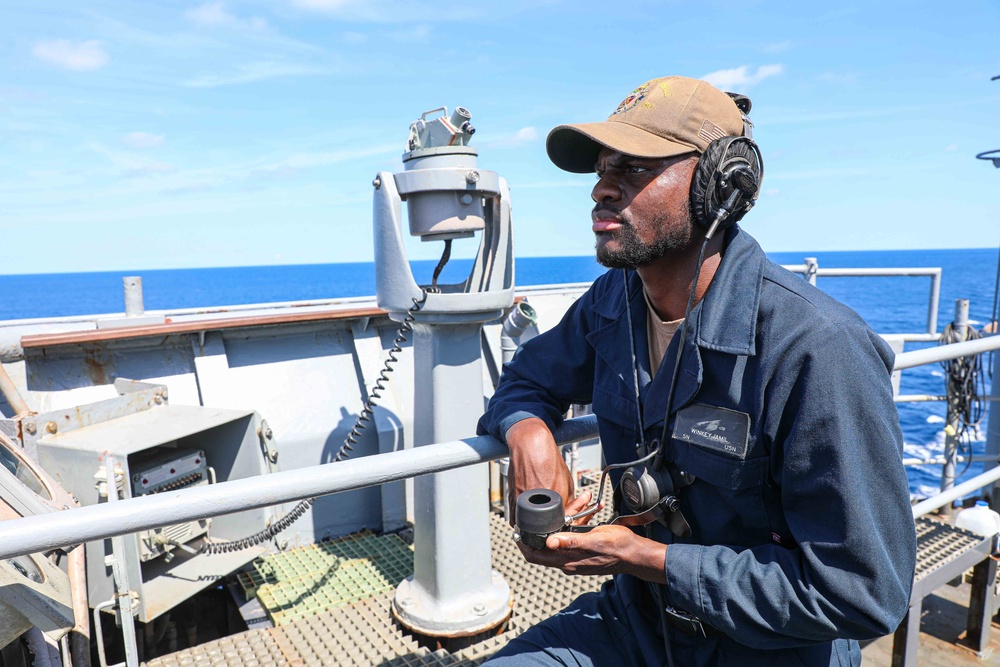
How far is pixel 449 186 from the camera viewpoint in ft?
10.8

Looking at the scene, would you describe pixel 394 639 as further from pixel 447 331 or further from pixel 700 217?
pixel 700 217

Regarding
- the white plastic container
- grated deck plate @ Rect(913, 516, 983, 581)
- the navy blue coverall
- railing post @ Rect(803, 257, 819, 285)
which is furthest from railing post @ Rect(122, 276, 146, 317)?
railing post @ Rect(803, 257, 819, 285)

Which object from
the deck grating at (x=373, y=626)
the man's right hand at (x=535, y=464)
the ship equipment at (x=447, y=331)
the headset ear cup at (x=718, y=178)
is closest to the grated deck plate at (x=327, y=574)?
the deck grating at (x=373, y=626)

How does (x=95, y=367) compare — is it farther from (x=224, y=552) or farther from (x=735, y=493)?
(x=735, y=493)

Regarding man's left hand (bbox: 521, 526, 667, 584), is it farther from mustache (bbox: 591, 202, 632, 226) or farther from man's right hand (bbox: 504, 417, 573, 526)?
mustache (bbox: 591, 202, 632, 226)

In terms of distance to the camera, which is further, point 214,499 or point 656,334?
point 656,334

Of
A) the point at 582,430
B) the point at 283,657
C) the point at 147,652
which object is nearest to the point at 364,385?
the point at 147,652

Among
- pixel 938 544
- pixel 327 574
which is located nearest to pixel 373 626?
pixel 327 574

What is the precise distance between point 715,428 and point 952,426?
4413 millimetres

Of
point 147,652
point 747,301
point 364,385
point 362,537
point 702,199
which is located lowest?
point 147,652

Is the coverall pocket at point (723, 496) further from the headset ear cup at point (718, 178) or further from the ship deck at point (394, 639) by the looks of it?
the ship deck at point (394, 639)

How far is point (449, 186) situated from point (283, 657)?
7.16 feet

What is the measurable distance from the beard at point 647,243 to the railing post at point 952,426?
3.47 metres

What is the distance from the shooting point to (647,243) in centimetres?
151
